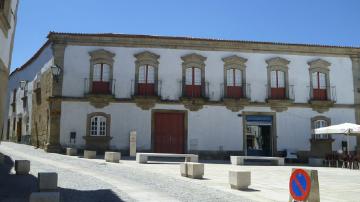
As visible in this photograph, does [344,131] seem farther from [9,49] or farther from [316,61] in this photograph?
[9,49]

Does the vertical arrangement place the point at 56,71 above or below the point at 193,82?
above

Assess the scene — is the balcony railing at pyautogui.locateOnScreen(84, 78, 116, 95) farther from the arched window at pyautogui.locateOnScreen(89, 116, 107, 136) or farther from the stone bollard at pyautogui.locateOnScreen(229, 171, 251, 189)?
the stone bollard at pyautogui.locateOnScreen(229, 171, 251, 189)

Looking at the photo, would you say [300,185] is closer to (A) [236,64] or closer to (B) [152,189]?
(B) [152,189]

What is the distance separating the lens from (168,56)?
896 inches

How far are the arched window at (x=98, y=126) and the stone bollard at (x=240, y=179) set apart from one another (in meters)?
13.2

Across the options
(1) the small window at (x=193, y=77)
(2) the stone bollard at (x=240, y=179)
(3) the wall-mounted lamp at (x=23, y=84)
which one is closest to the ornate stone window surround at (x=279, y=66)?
(1) the small window at (x=193, y=77)

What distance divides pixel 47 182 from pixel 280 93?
18.2 metres

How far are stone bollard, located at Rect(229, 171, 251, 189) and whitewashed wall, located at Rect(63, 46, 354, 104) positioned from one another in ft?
42.8

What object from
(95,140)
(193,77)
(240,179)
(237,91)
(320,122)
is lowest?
(240,179)

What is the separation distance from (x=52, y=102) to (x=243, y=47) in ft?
37.4

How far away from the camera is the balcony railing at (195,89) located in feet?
73.9

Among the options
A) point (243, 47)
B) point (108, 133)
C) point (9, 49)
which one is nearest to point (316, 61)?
point (243, 47)

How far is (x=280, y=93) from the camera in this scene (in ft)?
77.4

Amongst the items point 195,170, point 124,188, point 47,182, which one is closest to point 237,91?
point 195,170
